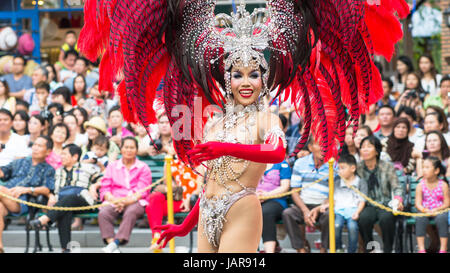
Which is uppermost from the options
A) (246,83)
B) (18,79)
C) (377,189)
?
(246,83)

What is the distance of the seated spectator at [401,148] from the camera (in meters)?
7.65

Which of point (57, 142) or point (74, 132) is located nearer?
point (57, 142)

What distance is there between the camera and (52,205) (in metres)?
7.77

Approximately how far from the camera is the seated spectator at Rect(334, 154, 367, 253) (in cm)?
726

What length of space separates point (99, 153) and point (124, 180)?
2.08 ft

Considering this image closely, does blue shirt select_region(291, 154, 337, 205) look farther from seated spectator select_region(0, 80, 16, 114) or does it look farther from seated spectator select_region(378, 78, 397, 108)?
seated spectator select_region(0, 80, 16, 114)

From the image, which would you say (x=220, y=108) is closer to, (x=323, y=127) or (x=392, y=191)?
(x=323, y=127)

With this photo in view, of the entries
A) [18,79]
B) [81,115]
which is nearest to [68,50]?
[18,79]

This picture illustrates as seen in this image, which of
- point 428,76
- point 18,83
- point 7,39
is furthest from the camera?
point 7,39

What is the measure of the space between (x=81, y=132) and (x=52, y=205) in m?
1.32

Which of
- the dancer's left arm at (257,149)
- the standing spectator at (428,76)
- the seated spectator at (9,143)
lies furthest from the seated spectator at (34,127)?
the dancer's left arm at (257,149)

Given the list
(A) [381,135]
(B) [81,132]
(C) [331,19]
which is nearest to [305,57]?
(C) [331,19]

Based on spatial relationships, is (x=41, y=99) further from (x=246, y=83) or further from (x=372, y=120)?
(x=246, y=83)

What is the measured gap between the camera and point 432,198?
7207 mm
